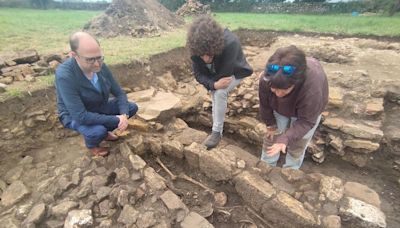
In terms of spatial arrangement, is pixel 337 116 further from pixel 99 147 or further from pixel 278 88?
pixel 99 147

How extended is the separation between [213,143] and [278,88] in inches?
59.3

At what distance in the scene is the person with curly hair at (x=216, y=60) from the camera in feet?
10.2

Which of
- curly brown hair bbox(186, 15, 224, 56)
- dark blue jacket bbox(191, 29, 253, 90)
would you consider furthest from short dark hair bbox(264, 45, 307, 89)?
dark blue jacket bbox(191, 29, 253, 90)

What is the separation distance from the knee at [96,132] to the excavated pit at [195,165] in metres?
0.35

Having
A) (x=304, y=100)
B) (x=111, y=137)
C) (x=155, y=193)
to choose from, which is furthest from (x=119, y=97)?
(x=304, y=100)

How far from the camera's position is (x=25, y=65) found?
5.21 metres

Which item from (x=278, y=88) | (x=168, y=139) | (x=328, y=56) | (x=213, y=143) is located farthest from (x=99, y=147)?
(x=328, y=56)

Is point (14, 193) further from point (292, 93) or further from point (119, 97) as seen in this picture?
point (292, 93)

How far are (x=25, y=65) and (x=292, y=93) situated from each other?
4.87 meters

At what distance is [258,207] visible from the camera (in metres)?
3.16

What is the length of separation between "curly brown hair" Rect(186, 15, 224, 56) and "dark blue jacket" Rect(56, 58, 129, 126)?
4.22ft

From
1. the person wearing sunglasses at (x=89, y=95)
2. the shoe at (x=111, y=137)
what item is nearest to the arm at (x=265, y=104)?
the person wearing sunglasses at (x=89, y=95)

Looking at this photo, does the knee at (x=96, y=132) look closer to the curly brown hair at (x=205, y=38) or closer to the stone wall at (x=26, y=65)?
the curly brown hair at (x=205, y=38)

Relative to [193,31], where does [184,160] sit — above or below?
below
